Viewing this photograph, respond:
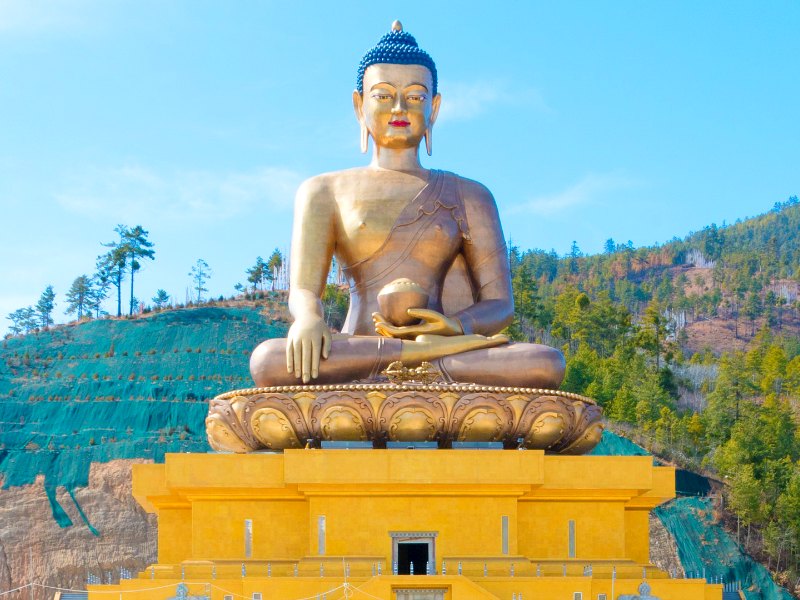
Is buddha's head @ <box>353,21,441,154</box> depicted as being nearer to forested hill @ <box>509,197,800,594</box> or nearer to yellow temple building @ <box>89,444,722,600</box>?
yellow temple building @ <box>89,444,722,600</box>

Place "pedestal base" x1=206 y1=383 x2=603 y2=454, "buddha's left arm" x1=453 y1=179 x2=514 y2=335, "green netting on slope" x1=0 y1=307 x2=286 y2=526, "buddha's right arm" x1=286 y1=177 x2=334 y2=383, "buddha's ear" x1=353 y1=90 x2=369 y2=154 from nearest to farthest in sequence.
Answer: "pedestal base" x1=206 y1=383 x2=603 y2=454, "buddha's right arm" x1=286 y1=177 x2=334 y2=383, "buddha's left arm" x1=453 y1=179 x2=514 y2=335, "buddha's ear" x1=353 y1=90 x2=369 y2=154, "green netting on slope" x1=0 y1=307 x2=286 y2=526

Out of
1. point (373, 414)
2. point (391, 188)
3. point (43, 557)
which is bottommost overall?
point (43, 557)

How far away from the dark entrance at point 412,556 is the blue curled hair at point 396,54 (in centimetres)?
552

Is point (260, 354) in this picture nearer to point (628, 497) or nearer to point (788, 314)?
point (628, 497)

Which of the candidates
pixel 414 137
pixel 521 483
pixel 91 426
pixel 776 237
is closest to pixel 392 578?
pixel 521 483

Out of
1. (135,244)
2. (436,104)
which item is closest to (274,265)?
(135,244)

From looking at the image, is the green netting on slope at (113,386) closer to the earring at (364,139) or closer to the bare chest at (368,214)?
the earring at (364,139)

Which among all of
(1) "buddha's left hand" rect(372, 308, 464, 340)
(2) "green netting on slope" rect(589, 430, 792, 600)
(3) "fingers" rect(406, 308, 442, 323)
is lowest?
(2) "green netting on slope" rect(589, 430, 792, 600)

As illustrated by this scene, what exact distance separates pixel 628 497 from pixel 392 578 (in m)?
2.82

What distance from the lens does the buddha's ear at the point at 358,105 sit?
16625 mm

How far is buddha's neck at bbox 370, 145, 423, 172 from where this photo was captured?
53.3 ft

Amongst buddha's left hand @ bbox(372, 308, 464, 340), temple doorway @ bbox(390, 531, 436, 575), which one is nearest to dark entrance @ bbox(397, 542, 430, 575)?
temple doorway @ bbox(390, 531, 436, 575)

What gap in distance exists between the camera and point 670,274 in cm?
7225

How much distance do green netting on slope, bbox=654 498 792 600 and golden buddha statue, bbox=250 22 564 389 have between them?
17453mm
